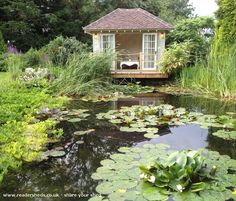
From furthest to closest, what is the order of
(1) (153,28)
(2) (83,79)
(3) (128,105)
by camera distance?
(1) (153,28) < (2) (83,79) < (3) (128,105)

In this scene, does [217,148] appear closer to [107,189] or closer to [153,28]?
[107,189]

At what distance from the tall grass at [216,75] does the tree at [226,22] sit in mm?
356

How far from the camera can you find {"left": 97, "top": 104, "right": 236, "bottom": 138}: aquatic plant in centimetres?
516

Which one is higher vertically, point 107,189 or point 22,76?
point 22,76

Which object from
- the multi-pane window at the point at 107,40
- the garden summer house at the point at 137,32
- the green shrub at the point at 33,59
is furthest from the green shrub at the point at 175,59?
the green shrub at the point at 33,59

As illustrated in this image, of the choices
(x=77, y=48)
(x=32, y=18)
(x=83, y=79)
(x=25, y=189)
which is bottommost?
(x=25, y=189)

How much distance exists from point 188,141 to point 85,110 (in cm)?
275

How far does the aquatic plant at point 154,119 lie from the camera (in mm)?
5156

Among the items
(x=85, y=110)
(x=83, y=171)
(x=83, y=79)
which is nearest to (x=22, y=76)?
(x=83, y=79)

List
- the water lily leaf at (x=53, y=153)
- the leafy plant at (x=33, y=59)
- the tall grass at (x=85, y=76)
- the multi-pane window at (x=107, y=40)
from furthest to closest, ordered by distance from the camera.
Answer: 1. the multi-pane window at (x=107, y=40)
2. the leafy plant at (x=33, y=59)
3. the tall grass at (x=85, y=76)
4. the water lily leaf at (x=53, y=153)

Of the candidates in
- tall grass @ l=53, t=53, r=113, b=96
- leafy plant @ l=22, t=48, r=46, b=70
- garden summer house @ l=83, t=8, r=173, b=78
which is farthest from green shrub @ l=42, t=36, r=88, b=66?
tall grass @ l=53, t=53, r=113, b=96

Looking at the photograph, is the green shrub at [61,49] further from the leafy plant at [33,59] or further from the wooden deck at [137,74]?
the wooden deck at [137,74]

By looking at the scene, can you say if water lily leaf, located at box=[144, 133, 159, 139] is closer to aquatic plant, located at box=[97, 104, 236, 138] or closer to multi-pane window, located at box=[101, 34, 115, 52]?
aquatic plant, located at box=[97, 104, 236, 138]

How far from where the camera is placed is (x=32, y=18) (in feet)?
58.7
